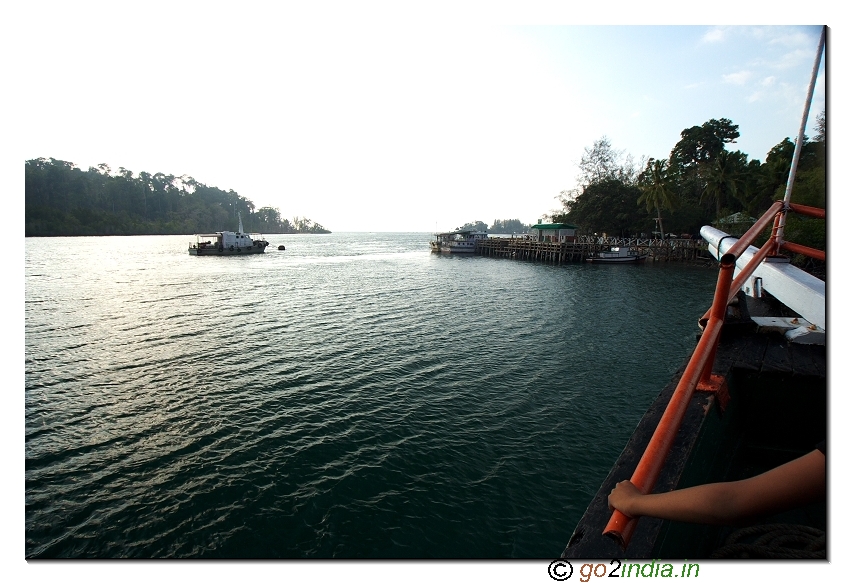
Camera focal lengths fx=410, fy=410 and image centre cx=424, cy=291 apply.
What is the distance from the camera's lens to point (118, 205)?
3765 inches

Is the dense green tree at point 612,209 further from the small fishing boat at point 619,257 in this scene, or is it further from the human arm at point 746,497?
the human arm at point 746,497

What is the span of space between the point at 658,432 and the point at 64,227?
288 ft

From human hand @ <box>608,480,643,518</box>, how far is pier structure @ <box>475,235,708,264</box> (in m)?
51.0

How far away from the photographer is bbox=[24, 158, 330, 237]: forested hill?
52.6 m

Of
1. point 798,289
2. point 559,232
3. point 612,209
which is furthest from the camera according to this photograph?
point 612,209

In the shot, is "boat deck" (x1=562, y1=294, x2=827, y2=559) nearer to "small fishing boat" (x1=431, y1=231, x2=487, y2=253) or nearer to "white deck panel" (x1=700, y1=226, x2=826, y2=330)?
"white deck panel" (x1=700, y1=226, x2=826, y2=330)

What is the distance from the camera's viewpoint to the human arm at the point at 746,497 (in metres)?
1.33

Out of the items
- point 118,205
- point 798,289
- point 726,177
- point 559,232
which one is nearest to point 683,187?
point 726,177

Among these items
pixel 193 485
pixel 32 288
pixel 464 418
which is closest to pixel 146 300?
pixel 32 288

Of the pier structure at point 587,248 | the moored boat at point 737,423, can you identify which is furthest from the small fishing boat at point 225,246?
the moored boat at point 737,423

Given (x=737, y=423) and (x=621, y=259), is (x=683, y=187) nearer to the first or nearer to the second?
(x=621, y=259)
